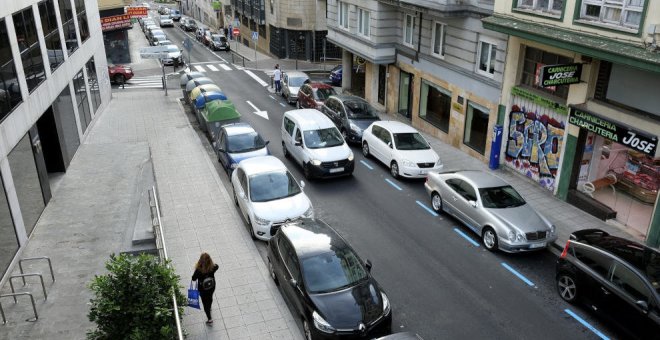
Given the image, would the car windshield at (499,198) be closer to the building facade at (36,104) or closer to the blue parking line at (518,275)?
the blue parking line at (518,275)

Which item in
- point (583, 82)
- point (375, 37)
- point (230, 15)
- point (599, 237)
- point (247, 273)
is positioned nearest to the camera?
point (599, 237)

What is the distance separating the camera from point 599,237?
1155 cm

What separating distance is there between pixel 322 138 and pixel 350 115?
438 cm

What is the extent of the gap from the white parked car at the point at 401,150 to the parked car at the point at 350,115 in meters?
1.47

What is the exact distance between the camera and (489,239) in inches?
543

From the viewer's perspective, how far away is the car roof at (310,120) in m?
19.2

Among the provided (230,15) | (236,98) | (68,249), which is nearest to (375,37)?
(236,98)

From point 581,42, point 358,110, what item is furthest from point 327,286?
point 358,110

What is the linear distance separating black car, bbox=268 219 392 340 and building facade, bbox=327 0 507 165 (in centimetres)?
1120

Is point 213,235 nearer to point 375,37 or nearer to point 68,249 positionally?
point 68,249

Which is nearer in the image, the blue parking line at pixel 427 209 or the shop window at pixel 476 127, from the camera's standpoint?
the blue parking line at pixel 427 209

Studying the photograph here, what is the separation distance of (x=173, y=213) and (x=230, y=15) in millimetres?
55899

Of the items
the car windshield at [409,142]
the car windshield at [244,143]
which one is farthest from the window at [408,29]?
the car windshield at [244,143]

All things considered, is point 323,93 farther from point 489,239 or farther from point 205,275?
point 205,275
